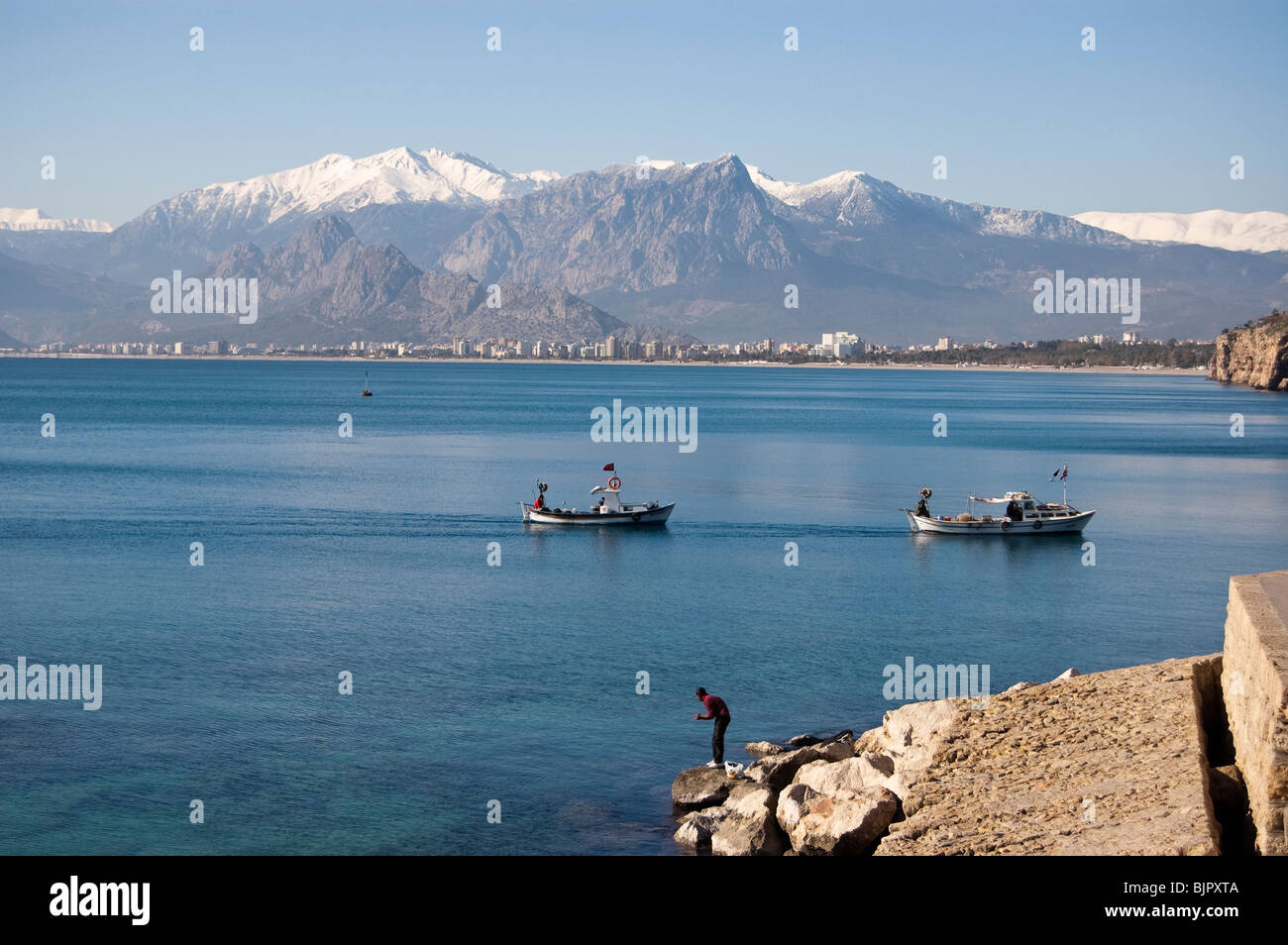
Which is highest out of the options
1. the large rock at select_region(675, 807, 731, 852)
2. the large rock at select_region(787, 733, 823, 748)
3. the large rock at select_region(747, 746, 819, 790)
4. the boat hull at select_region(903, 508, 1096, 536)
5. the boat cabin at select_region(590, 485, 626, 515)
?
the boat cabin at select_region(590, 485, 626, 515)

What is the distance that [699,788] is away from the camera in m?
23.3

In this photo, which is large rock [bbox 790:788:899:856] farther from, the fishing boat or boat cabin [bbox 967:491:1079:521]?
the fishing boat

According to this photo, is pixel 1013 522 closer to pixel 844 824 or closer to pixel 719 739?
pixel 719 739

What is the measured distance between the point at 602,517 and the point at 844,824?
4259cm

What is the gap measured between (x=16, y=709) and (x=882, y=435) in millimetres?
103645

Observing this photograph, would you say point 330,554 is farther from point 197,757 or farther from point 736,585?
point 197,757

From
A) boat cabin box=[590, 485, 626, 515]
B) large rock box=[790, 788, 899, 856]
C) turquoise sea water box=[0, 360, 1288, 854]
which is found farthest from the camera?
boat cabin box=[590, 485, 626, 515]

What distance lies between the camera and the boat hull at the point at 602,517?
61.6 m

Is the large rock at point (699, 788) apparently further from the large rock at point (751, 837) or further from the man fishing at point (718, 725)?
the large rock at point (751, 837)

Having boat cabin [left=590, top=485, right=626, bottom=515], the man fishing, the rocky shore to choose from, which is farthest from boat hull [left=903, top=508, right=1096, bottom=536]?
the man fishing

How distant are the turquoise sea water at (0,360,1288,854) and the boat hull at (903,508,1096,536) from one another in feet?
2.31

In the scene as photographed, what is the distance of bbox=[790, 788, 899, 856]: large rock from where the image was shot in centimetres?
1925

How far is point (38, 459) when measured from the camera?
92938 millimetres
